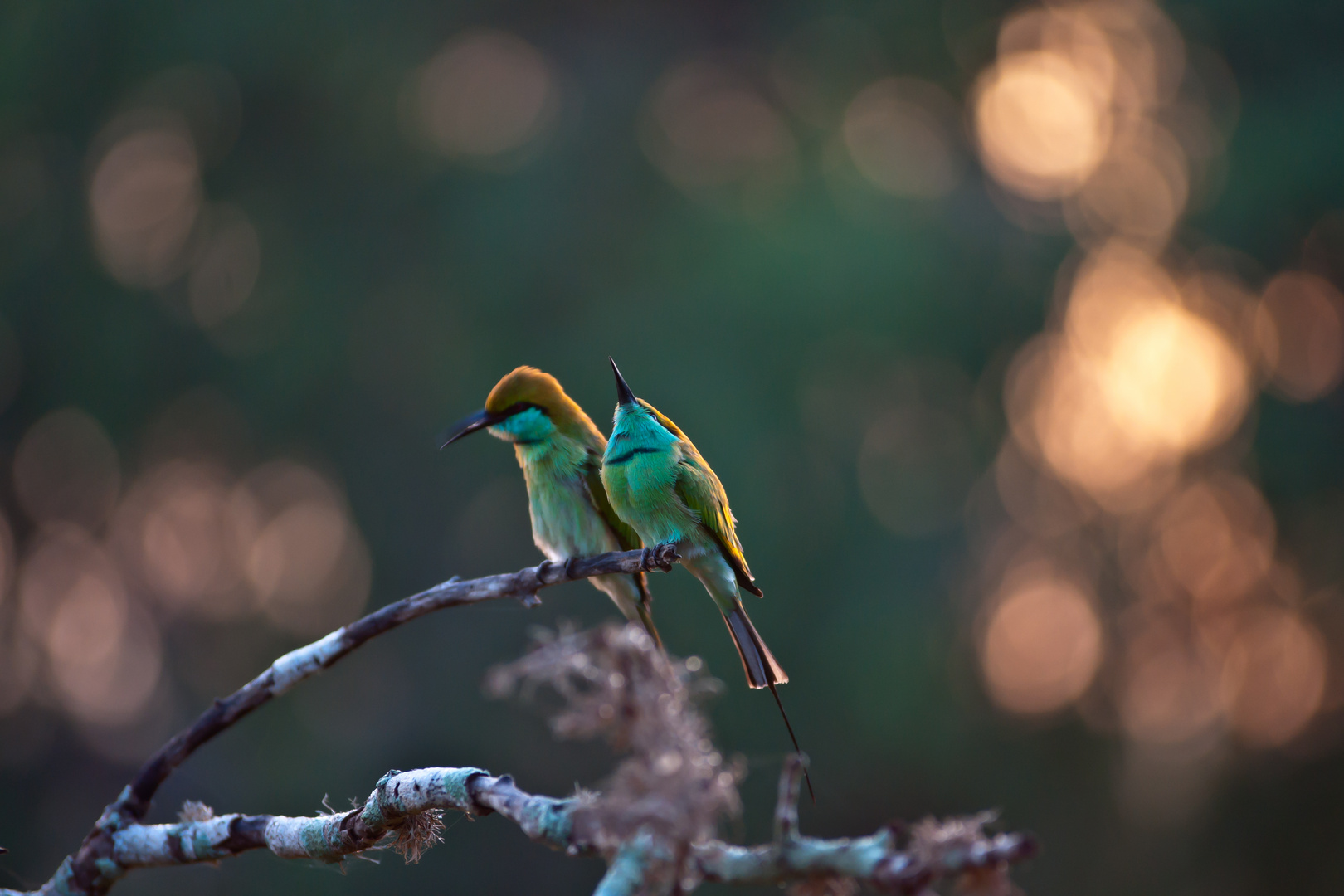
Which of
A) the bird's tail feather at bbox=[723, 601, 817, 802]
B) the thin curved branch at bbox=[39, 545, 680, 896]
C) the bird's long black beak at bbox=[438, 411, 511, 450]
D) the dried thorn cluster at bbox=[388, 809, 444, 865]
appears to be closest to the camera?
the dried thorn cluster at bbox=[388, 809, 444, 865]

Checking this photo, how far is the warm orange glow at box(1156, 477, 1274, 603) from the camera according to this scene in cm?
715

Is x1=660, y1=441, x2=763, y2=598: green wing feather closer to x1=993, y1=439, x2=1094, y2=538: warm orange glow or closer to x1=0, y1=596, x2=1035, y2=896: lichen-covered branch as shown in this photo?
x1=0, y1=596, x2=1035, y2=896: lichen-covered branch

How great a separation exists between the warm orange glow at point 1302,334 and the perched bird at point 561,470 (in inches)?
238

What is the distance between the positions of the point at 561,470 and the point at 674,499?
68 cm

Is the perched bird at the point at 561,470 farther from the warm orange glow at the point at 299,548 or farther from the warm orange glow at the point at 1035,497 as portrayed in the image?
the warm orange glow at the point at 299,548

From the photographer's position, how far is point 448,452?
800 centimetres

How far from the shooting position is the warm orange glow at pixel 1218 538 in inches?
282

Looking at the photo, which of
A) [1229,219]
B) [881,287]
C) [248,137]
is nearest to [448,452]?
[248,137]

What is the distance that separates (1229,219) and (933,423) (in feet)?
7.96

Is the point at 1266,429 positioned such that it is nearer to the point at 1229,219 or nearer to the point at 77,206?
the point at 1229,219

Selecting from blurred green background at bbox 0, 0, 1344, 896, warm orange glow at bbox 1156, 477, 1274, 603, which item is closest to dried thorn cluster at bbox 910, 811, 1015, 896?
blurred green background at bbox 0, 0, 1344, 896

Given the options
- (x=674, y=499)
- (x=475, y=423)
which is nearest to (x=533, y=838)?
(x=674, y=499)

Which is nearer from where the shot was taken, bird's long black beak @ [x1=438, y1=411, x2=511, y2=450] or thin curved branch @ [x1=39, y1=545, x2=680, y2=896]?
thin curved branch @ [x1=39, y1=545, x2=680, y2=896]

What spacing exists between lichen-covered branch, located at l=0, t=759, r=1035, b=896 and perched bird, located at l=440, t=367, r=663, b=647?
130cm
